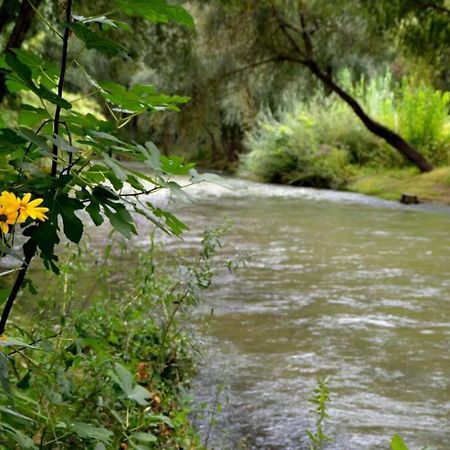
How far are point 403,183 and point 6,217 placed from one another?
15.2m

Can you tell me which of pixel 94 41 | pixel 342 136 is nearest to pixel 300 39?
pixel 342 136

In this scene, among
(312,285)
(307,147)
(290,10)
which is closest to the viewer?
(312,285)

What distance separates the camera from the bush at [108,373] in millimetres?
1692

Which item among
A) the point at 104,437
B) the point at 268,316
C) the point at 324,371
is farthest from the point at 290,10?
the point at 104,437

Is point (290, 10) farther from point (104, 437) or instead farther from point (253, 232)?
point (104, 437)

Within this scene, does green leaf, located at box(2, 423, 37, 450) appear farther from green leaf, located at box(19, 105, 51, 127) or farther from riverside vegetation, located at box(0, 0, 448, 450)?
green leaf, located at box(19, 105, 51, 127)

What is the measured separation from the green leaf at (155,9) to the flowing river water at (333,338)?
0.94 feet

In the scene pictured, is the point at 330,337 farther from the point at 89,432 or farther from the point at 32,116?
the point at 32,116

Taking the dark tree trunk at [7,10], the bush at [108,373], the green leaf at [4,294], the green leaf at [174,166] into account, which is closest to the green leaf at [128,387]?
the bush at [108,373]

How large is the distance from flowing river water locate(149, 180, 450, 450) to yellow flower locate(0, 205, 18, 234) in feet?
0.90

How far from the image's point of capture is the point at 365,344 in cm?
437

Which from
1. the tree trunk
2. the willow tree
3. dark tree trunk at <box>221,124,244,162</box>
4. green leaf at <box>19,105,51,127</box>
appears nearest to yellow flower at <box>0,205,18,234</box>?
green leaf at <box>19,105,51,127</box>

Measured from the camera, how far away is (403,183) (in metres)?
15.5

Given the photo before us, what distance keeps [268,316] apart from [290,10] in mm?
11191
